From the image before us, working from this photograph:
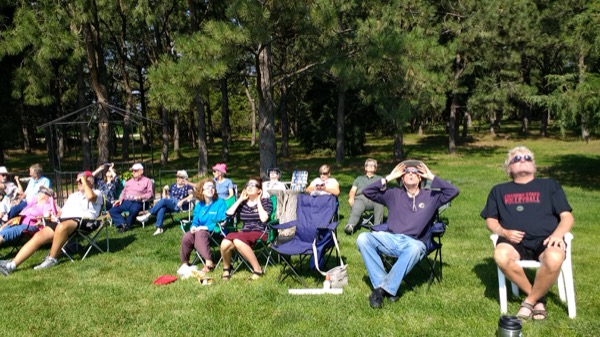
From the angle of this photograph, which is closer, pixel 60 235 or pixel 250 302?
pixel 250 302

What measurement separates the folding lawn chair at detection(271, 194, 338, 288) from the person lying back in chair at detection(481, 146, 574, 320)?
141 centimetres

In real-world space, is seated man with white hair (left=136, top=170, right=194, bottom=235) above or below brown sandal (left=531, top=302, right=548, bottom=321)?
above

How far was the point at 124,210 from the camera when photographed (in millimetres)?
7117

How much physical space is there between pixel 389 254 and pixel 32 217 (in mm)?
4308

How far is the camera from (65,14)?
9.59 metres

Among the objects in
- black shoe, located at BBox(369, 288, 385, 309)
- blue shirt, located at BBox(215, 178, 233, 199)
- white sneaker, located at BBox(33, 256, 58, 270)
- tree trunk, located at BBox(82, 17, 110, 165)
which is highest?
tree trunk, located at BBox(82, 17, 110, 165)

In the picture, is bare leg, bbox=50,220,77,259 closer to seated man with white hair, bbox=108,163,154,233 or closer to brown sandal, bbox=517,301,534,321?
seated man with white hair, bbox=108,163,154,233

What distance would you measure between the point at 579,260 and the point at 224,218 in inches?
145

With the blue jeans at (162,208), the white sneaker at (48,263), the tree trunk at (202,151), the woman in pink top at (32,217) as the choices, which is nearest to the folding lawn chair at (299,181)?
the blue jeans at (162,208)

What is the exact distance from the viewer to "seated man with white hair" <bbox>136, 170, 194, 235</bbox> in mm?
6877

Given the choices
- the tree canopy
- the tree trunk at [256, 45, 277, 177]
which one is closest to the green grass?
the tree canopy

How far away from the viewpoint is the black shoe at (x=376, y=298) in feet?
11.8

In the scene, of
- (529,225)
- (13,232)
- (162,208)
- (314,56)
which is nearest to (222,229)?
(162,208)

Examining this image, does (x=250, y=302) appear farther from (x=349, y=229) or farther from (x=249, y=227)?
(x=349, y=229)
